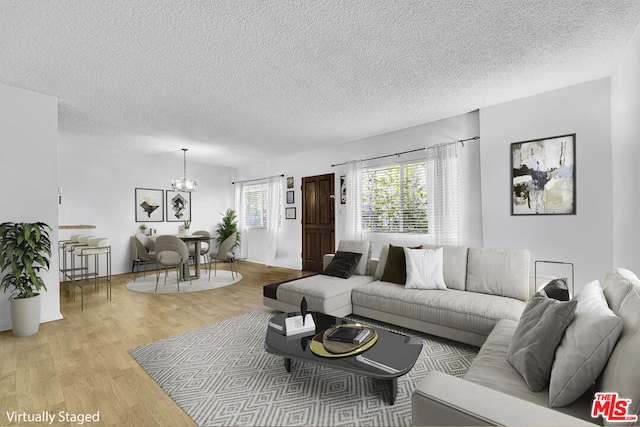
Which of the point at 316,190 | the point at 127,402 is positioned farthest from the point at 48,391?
the point at 316,190

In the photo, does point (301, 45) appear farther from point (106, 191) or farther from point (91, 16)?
point (106, 191)

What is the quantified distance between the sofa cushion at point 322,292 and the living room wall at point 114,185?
4.17 meters

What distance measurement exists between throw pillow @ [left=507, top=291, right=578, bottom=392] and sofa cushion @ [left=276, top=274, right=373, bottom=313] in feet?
6.28

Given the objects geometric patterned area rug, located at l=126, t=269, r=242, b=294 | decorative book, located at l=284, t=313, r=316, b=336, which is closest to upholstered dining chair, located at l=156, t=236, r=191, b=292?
geometric patterned area rug, located at l=126, t=269, r=242, b=294

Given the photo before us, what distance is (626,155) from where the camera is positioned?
278 centimetres

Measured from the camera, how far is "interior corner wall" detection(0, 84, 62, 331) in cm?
328

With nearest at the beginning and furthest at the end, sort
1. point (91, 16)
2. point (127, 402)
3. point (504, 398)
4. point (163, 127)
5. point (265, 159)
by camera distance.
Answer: point (504, 398) → point (127, 402) → point (91, 16) → point (163, 127) → point (265, 159)

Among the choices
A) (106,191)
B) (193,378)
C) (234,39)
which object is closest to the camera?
(193,378)

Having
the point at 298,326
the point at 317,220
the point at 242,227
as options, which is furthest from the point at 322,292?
the point at 242,227

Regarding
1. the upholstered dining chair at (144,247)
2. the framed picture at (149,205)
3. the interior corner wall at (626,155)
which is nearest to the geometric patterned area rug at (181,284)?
the upholstered dining chair at (144,247)

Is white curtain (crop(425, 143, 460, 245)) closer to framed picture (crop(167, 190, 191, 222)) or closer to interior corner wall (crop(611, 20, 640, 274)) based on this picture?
interior corner wall (crop(611, 20, 640, 274))

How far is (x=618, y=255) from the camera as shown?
3.08 metres

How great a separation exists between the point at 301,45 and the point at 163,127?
314 centimetres

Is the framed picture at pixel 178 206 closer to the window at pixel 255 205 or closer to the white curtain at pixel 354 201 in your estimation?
the window at pixel 255 205
